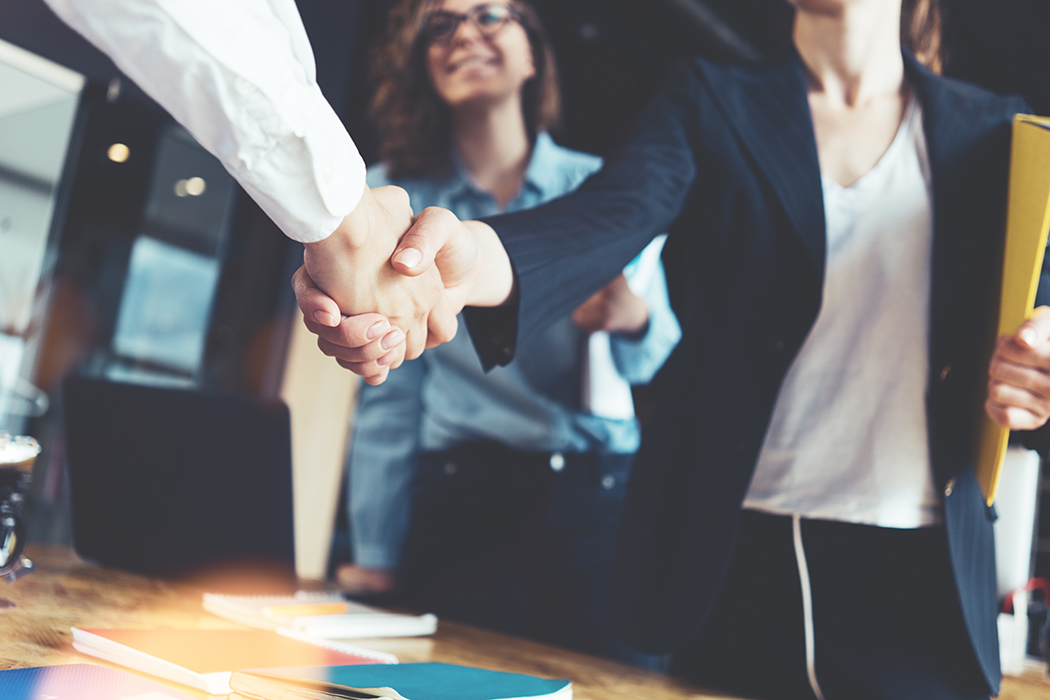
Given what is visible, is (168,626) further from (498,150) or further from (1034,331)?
(498,150)

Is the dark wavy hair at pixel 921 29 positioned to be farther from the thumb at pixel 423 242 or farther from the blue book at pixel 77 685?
the blue book at pixel 77 685

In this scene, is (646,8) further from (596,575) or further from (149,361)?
(596,575)

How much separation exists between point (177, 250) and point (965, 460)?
129 inches

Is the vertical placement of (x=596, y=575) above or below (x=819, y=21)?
below

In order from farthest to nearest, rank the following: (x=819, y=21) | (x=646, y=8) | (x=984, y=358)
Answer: (x=646, y=8)
(x=819, y=21)
(x=984, y=358)

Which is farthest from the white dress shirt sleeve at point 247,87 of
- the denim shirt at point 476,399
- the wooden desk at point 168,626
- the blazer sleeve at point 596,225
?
the denim shirt at point 476,399

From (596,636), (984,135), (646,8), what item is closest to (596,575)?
(596,636)

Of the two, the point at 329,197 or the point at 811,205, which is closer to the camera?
the point at 329,197

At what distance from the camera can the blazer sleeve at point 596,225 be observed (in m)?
0.91

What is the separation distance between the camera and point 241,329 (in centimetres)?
365

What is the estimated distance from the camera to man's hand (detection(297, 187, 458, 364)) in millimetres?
700

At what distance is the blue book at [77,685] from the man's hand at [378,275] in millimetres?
330

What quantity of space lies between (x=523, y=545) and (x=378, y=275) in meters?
1.02

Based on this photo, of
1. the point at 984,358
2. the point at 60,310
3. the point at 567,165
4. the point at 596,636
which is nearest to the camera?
the point at 984,358
